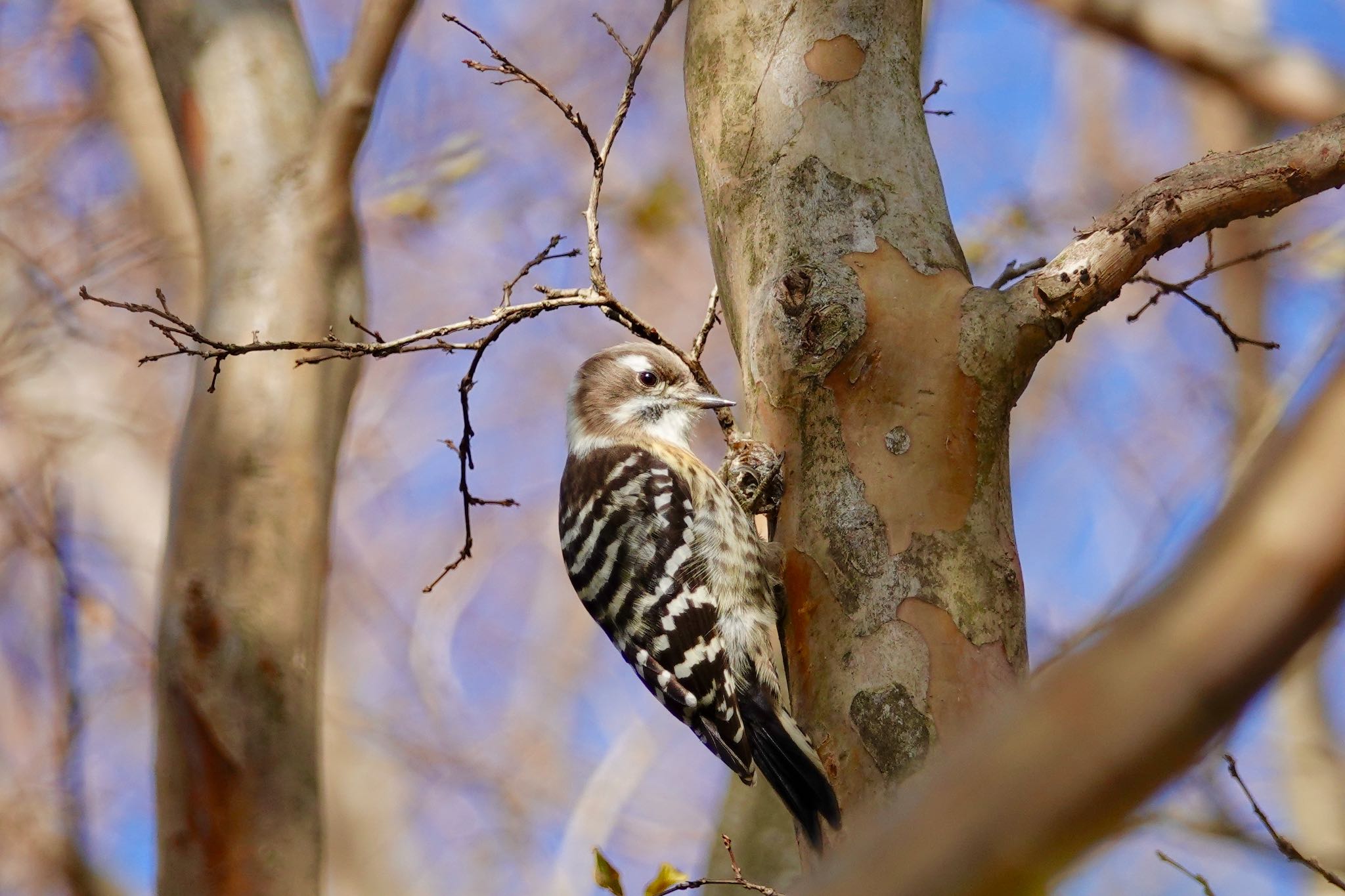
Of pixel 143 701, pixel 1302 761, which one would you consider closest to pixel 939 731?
pixel 1302 761

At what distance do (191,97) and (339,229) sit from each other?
642 millimetres

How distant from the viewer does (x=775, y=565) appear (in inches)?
127

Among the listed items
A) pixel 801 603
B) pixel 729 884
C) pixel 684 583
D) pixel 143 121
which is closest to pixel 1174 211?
pixel 801 603

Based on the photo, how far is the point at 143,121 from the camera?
6.14 metres

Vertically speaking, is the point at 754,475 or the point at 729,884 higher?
the point at 754,475

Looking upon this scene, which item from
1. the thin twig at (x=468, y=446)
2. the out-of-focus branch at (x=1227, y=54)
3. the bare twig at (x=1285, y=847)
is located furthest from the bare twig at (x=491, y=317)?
the out-of-focus branch at (x=1227, y=54)

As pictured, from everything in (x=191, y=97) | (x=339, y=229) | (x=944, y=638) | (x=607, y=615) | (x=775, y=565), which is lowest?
(x=944, y=638)

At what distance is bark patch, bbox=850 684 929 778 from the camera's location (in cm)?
248

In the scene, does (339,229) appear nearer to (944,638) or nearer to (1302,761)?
(944,638)

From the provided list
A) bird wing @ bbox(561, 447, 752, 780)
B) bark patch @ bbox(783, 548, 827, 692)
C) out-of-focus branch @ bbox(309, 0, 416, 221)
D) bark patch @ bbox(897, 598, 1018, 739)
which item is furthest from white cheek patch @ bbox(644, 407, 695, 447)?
bark patch @ bbox(897, 598, 1018, 739)

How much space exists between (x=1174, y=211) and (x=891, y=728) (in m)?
1.29

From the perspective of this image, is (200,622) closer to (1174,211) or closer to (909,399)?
(909,399)

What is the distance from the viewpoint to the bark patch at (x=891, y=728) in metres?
2.48

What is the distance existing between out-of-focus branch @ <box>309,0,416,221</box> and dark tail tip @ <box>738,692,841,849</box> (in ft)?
6.14
